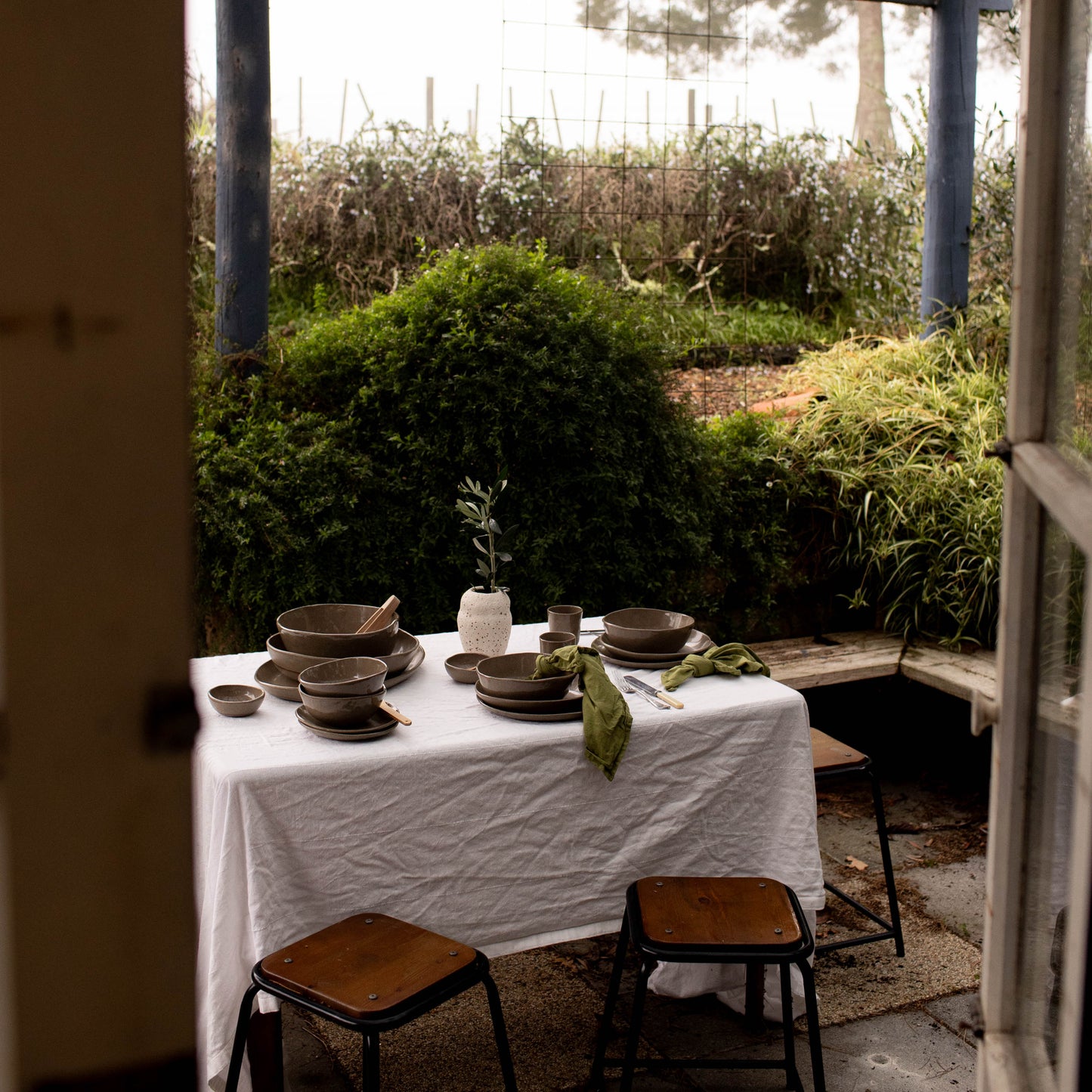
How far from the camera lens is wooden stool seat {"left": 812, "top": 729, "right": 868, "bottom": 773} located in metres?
Result: 3.17

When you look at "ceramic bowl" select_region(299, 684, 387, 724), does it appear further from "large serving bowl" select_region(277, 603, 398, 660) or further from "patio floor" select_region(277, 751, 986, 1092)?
"patio floor" select_region(277, 751, 986, 1092)

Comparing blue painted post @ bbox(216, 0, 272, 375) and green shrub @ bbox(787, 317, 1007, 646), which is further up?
blue painted post @ bbox(216, 0, 272, 375)

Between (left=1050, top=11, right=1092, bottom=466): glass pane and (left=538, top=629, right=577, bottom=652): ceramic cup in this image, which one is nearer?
(left=1050, top=11, right=1092, bottom=466): glass pane

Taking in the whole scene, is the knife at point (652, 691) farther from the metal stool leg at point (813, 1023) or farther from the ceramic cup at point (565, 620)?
the metal stool leg at point (813, 1023)

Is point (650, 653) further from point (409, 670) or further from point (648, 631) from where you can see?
point (409, 670)

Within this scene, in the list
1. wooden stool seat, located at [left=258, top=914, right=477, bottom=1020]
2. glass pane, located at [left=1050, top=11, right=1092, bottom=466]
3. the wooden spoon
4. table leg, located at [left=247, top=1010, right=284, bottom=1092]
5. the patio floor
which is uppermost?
glass pane, located at [left=1050, top=11, right=1092, bottom=466]

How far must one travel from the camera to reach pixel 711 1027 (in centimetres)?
288

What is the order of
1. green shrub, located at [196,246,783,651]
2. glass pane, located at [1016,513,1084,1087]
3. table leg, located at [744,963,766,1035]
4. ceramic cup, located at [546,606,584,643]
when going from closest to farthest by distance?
glass pane, located at [1016,513,1084,1087] → table leg, located at [744,963,766,1035] → ceramic cup, located at [546,606,584,643] → green shrub, located at [196,246,783,651]

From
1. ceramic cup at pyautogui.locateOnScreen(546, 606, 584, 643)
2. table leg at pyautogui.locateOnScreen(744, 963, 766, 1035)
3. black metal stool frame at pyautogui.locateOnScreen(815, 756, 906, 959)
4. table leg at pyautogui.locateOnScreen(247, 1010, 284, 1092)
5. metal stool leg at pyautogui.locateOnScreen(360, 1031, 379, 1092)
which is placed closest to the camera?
metal stool leg at pyautogui.locateOnScreen(360, 1031, 379, 1092)

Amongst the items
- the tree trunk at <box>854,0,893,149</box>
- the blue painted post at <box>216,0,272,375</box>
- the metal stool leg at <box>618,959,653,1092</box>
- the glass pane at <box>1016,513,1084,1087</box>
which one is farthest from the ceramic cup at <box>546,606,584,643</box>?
the tree trunk at <box>854,0,893,149</box>

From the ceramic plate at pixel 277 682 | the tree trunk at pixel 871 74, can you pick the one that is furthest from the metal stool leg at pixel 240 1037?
the tree trunk at pixel 871 74

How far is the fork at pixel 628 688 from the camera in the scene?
261 centimetres

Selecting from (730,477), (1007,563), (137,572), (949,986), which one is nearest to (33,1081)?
(137,572)

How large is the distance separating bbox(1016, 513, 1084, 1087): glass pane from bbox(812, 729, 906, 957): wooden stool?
219 cm
